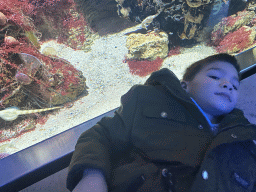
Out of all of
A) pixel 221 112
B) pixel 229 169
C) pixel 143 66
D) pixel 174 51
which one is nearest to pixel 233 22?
pixel 174 51

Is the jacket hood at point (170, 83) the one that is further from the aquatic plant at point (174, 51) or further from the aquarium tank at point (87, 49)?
the aquatic plant at point (174, 51)

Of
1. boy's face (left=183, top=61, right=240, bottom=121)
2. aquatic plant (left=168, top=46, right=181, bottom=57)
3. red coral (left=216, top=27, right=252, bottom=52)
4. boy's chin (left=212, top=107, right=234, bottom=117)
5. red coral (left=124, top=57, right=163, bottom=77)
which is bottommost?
red coral (left=124, top=57, right=163, bottom=77)

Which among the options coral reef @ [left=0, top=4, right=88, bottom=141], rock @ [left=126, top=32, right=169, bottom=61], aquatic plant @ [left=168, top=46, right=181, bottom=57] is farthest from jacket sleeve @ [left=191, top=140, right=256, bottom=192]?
aquatic plant @ [left=168, top=46, right=181, bottom=57]

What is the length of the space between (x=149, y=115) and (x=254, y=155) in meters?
0.70

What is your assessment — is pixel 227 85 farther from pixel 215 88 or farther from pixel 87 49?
pixel 87 49

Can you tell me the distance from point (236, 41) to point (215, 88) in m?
2.85

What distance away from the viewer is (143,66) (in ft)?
9.88

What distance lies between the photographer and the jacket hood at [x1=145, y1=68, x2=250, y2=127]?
3.23ft

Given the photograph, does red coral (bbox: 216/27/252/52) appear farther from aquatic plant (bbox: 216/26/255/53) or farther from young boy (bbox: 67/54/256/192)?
young boy (bbox: 67/54/256/192)

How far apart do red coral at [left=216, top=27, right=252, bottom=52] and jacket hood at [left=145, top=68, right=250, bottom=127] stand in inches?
101

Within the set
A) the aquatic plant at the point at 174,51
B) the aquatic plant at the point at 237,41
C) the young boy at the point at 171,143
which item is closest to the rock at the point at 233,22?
the aquatic plant at the point at 237,41

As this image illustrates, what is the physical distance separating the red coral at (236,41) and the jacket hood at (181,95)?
2575 mm

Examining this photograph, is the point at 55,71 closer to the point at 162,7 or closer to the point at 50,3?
the point at 50,3

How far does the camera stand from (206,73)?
1.17 metres
